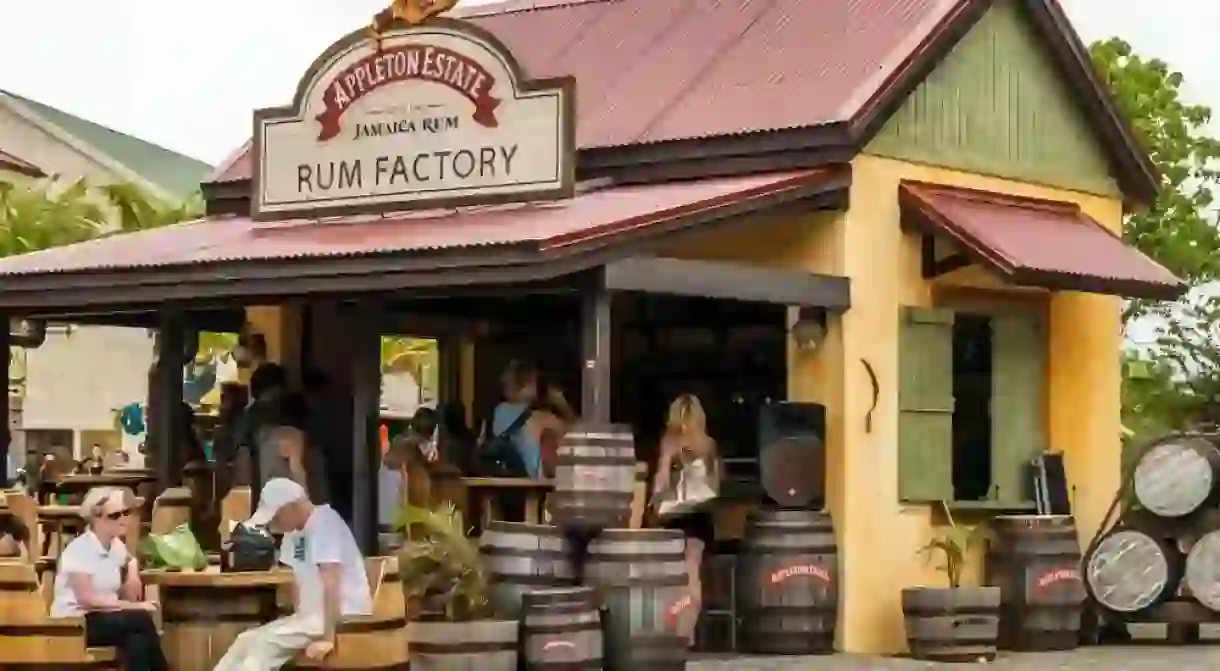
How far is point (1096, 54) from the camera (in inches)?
1129

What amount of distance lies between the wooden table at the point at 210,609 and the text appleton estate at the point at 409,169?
3.88m

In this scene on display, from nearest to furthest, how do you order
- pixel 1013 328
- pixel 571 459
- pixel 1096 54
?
pixel 571 459, pixel 1013 328, pixel 1096 54

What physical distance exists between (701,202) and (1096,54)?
16.3m

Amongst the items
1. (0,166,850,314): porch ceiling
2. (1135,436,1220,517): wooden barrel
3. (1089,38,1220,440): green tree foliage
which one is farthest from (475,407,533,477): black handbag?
(1089,38,1220,440): green tree foliage

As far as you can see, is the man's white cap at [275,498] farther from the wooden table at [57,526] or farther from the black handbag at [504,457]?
the wooden table at [57,526]

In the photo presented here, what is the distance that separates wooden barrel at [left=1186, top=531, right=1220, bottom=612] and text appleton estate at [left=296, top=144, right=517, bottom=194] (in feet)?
16.8

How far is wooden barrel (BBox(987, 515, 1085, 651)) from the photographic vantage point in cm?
1484

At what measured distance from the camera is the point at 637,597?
1248cm

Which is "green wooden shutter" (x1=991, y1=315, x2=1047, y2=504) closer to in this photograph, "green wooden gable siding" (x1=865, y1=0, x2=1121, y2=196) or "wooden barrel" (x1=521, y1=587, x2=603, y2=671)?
"green wooden gable siding" (x1=865, y1=0, x2=1121, y2=196)

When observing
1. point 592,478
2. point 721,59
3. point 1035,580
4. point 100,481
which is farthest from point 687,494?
point 100,481

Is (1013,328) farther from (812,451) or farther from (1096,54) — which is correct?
(1096,54)

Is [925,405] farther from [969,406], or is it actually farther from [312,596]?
[312,596]

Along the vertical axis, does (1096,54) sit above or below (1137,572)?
above

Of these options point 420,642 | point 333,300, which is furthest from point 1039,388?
point 420,642
